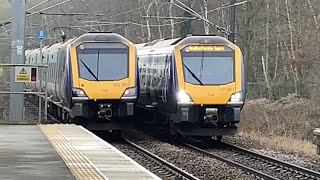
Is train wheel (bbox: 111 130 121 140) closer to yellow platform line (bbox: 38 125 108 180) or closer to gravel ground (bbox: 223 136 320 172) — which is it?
gravel ground (bbox: 223 136 320 172)

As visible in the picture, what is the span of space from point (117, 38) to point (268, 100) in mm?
18821

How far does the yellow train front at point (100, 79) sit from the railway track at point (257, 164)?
2.50 metres

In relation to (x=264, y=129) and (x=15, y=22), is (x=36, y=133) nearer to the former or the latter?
(x=15, y=22)

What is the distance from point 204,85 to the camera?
21328mm

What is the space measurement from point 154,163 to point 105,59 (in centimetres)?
589

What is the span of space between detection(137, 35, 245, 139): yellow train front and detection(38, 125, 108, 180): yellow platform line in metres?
4.74

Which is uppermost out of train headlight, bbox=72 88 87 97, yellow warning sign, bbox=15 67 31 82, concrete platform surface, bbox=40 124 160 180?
yellow warning sign, bbox=15 67 31 82

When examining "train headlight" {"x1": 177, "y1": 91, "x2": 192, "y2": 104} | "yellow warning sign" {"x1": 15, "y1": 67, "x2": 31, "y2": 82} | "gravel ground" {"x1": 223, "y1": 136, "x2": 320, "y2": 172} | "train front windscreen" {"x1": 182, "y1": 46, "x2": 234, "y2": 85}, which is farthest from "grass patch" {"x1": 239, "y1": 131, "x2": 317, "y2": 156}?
"yellow warning sign" {"x1": 15, "y1": 67, "x2": 31, "y2": 82}

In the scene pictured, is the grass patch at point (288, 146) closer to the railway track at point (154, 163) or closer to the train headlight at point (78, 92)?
the railway track at point (154, 163)

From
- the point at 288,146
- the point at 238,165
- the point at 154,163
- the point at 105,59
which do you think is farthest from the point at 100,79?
the point at 238,165

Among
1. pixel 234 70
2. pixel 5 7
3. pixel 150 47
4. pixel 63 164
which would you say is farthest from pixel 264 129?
pixel 5 7

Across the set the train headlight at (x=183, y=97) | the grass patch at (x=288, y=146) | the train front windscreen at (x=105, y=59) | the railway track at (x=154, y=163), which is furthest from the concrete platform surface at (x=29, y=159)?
the grass patch at (x=288, y=146)

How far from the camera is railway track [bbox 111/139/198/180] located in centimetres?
1506

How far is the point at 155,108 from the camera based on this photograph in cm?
2511
